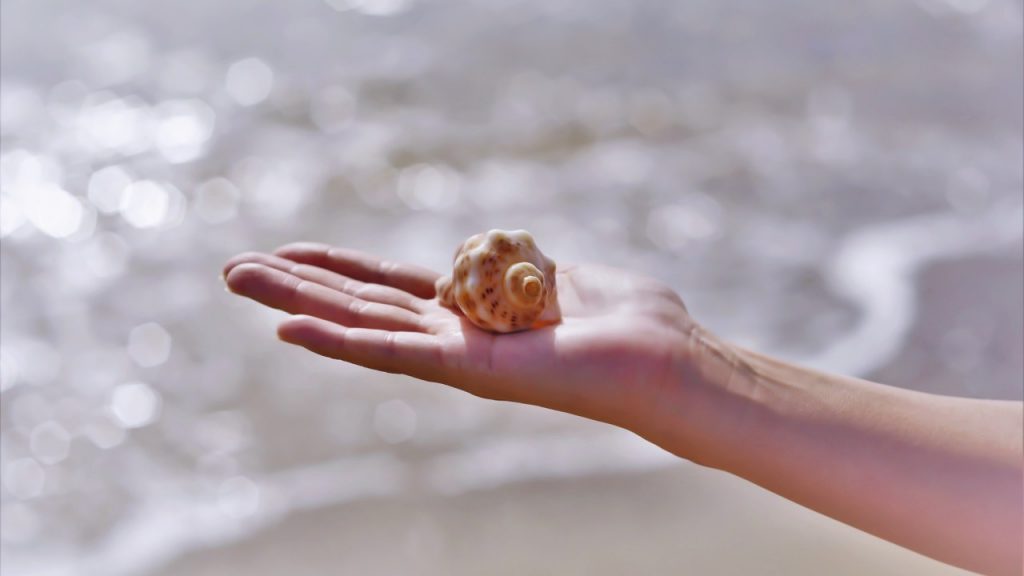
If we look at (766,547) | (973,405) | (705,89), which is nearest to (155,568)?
(766,547)

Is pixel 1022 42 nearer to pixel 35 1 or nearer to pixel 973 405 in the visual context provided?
pixel 973 405

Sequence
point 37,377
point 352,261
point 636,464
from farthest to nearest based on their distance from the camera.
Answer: point 37,377 → point 636,464 → point 352,261

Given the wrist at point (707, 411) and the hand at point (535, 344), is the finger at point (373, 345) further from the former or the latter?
the wrist at point (707, 411)

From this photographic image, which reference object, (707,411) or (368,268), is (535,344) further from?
(368,268)

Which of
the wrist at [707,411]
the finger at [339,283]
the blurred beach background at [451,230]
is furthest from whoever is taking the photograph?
the blurred beach background at [451,230]

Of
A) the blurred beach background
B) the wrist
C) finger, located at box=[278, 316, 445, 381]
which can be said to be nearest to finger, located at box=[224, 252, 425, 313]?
finger, located at box=[278, 316, 445, 381]

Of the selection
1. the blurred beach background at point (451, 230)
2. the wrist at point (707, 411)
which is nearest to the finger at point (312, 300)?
the wrist at point (707, 411)
